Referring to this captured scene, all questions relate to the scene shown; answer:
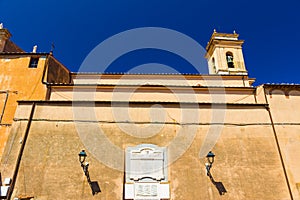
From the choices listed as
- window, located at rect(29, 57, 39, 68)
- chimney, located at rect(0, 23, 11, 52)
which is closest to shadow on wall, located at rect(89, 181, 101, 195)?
window, located at rect(29, 57, 39, 68)

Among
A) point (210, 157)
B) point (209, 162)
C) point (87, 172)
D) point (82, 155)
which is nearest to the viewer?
point (82, 155)

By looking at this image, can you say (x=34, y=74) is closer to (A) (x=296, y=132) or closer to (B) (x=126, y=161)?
(B) (x=126, y=161)

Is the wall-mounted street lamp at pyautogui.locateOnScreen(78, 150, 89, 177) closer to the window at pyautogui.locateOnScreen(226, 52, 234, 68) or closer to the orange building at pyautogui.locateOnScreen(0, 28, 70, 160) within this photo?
the orange building at pyautogui.locateOnScreen(0, 28, 70, 160)

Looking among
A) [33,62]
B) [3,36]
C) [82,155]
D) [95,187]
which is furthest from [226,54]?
[3,36]

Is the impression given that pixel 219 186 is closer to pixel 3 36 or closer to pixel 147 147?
pixel 147 147

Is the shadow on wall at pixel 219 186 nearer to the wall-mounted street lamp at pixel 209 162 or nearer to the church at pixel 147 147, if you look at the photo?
the church at pixel 147 147

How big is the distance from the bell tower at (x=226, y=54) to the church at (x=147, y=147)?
11.6m

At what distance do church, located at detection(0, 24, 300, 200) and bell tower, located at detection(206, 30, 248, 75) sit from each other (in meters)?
11.6

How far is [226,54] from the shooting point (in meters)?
25.3

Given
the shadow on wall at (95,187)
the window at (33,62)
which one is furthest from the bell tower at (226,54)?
the shadow on wall at (95,187)

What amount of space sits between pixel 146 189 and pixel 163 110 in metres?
3.44

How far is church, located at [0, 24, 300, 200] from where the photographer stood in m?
9.63

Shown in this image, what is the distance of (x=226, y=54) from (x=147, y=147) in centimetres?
1785

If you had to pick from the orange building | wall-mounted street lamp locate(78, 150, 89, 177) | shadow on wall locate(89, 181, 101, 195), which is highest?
the orange building
